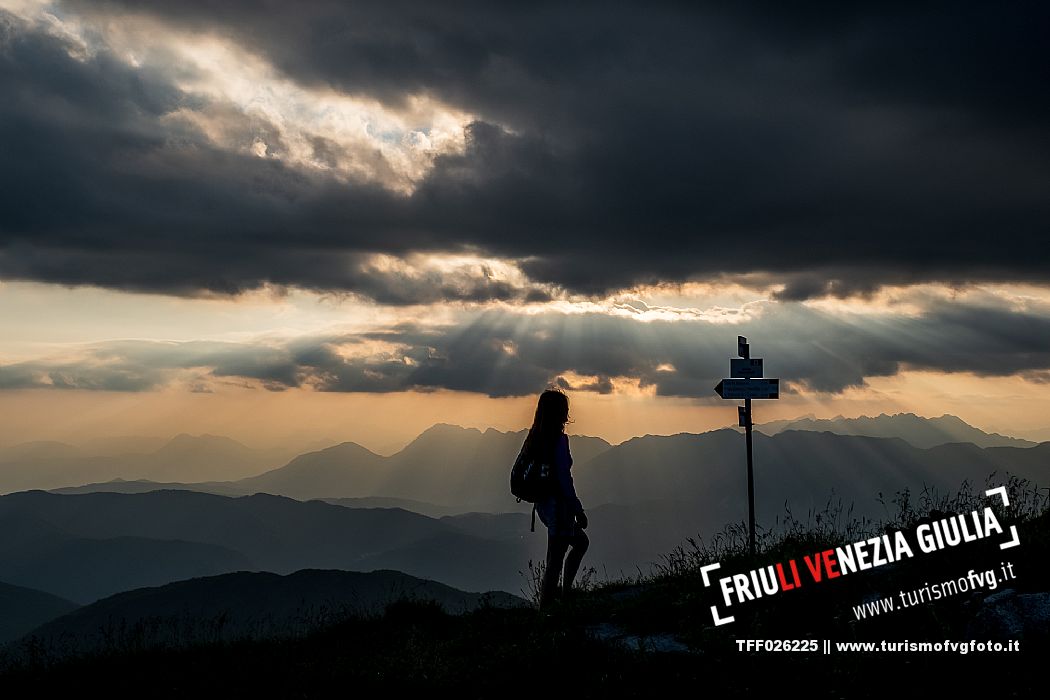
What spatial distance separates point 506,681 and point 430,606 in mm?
4426

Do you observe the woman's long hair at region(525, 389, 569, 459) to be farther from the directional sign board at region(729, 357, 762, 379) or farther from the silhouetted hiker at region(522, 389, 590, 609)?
the directional sign board at region(729, 357, 762, 379)

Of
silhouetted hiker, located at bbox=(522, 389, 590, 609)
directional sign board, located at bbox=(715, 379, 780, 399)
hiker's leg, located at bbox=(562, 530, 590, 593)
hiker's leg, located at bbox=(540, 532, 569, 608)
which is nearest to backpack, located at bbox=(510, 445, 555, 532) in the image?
silhouetted hiker, located at bbox=(522, 389, 590, 609)

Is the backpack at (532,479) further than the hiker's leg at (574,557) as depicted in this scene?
No

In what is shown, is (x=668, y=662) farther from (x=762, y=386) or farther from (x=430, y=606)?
(x=762, y=386)

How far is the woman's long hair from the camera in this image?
10.4 metres

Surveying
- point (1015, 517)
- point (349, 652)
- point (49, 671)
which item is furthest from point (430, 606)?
point (1015, 517)

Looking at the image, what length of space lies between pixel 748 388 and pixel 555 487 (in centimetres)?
539

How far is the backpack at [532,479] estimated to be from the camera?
10.5 meters

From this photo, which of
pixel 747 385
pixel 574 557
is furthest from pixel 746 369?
pixel 574 557

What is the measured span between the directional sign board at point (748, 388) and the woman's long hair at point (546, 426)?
4.78 m

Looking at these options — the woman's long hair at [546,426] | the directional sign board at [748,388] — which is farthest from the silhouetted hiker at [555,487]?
the directional sign board at [748,388]

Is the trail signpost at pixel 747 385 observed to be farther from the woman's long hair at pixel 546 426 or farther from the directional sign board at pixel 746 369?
the woman's long hair at pixel 546 426

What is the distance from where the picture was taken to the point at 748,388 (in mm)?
14336

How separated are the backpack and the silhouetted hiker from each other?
55mm
